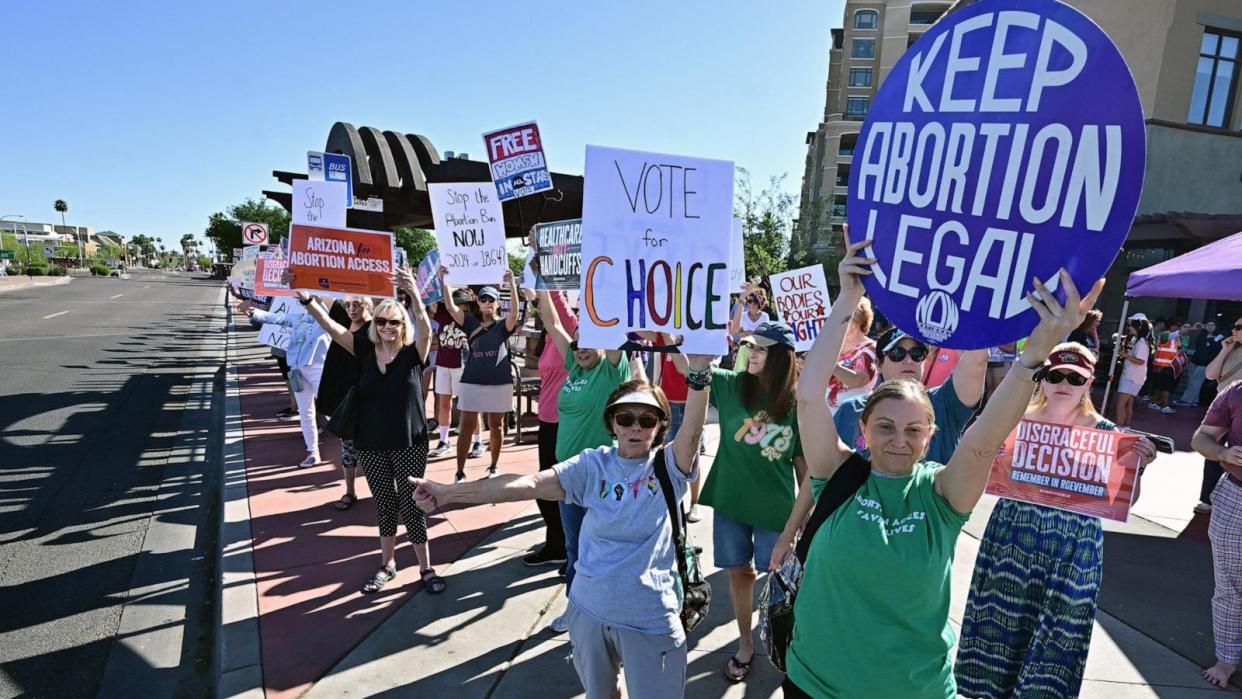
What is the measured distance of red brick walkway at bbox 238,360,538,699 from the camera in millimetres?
3568

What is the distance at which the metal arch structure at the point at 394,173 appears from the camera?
27.7 ft

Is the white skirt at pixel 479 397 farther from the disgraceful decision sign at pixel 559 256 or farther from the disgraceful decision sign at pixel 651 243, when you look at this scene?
the disgraceful decision sign at pixel 651 243

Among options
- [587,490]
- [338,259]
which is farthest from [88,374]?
[587,490]

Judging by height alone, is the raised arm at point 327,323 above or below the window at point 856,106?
below

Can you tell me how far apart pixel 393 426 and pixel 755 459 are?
7.57 ft

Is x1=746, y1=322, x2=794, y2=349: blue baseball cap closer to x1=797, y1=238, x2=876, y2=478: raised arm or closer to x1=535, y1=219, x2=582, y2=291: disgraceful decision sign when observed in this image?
x1=797, y1=238, x2=876, y2=478: raised arm

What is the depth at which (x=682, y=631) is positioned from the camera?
2.42m

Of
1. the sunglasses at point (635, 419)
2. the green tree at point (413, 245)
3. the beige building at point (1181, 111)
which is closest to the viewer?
the sunglasses at point (635, 419)

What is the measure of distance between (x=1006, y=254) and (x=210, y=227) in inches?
2816

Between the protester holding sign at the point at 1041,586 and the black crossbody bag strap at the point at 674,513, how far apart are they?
131 centimetres

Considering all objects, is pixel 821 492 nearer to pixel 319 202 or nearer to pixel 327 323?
pixel 327 323

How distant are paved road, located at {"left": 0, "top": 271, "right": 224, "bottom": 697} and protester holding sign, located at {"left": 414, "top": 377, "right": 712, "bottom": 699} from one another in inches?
99.6

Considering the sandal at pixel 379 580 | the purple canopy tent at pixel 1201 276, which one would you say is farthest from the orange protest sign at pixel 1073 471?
the purple canopy tent at pixel 1201 276

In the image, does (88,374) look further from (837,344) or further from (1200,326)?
Answer: (1200,326)
